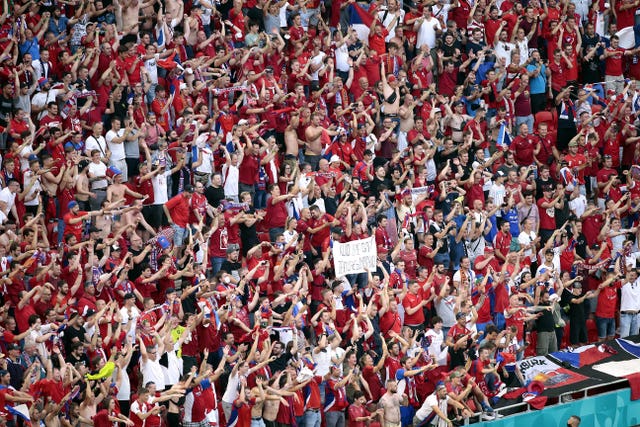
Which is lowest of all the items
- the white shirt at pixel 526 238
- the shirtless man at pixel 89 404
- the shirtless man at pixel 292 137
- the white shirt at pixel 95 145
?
the white shirt at pixel 526 238

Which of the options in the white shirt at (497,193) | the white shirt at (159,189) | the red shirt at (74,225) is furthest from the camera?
the white shirt at (497,193)

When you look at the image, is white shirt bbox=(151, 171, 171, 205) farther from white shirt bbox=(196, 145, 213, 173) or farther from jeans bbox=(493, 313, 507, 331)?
jeans bbox=(493, 313, 507, 331)

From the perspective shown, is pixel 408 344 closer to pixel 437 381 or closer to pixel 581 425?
pixel 437 381

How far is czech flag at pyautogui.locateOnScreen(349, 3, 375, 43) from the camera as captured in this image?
2586cm

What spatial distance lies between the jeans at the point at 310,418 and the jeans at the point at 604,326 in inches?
246

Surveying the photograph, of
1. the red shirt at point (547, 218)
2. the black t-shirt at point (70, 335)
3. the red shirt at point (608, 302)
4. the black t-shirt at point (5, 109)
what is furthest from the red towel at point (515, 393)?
the black t-shirt at point (5, 109)

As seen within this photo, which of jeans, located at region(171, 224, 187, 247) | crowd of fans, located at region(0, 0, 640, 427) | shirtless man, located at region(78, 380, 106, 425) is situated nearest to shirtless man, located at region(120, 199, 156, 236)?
crowd of fans, located at region(0, 0, 640, 427)

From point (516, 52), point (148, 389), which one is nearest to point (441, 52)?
point (516, 52)

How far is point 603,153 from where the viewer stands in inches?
1061

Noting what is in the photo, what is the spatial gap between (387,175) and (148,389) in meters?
7.23

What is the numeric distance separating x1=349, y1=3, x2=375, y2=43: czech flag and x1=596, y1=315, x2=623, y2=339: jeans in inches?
254

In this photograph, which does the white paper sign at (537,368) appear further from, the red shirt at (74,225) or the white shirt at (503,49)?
the red shirt at (74,225)

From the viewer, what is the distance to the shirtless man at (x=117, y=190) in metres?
20.8

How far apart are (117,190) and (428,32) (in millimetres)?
7672
